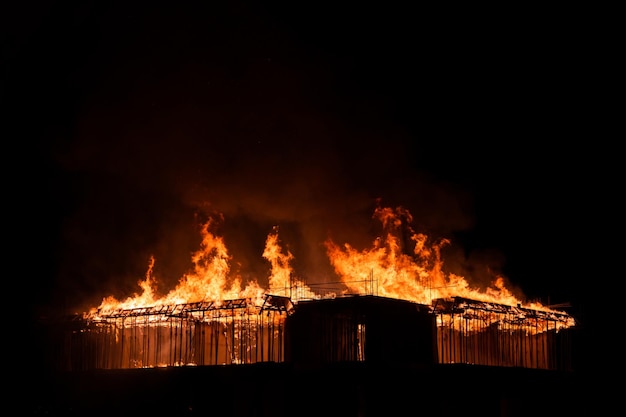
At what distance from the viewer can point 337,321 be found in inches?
1221

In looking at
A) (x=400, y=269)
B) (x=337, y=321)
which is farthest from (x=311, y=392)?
(x=400, y=269)

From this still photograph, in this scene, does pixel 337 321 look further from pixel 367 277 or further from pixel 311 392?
pixel 367 277

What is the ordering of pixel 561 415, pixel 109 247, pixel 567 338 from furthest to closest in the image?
pixel 109 247, pixel 567 338, pixel 561 415

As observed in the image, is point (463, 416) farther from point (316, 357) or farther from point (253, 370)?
point (253, 370)

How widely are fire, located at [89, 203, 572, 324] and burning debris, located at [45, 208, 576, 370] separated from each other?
0.20 ft

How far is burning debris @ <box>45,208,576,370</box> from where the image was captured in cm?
3097

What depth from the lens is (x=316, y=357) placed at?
101ft

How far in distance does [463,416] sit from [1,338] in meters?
23.5

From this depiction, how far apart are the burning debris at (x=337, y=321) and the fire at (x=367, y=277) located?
0.06 metres

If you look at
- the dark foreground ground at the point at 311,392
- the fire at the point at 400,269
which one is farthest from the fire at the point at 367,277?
the dark foreground ground at the point at 311,392

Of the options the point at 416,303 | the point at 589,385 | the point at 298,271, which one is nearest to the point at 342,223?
the point at 298,271

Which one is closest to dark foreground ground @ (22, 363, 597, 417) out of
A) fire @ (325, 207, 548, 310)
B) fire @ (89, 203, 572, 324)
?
fire @ (89, 203, 572, 324)

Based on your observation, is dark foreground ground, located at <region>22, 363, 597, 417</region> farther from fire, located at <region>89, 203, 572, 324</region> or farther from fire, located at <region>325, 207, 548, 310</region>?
fire, located at <region>325, 207, 548, 310</region>

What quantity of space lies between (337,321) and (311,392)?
2.88 metres
